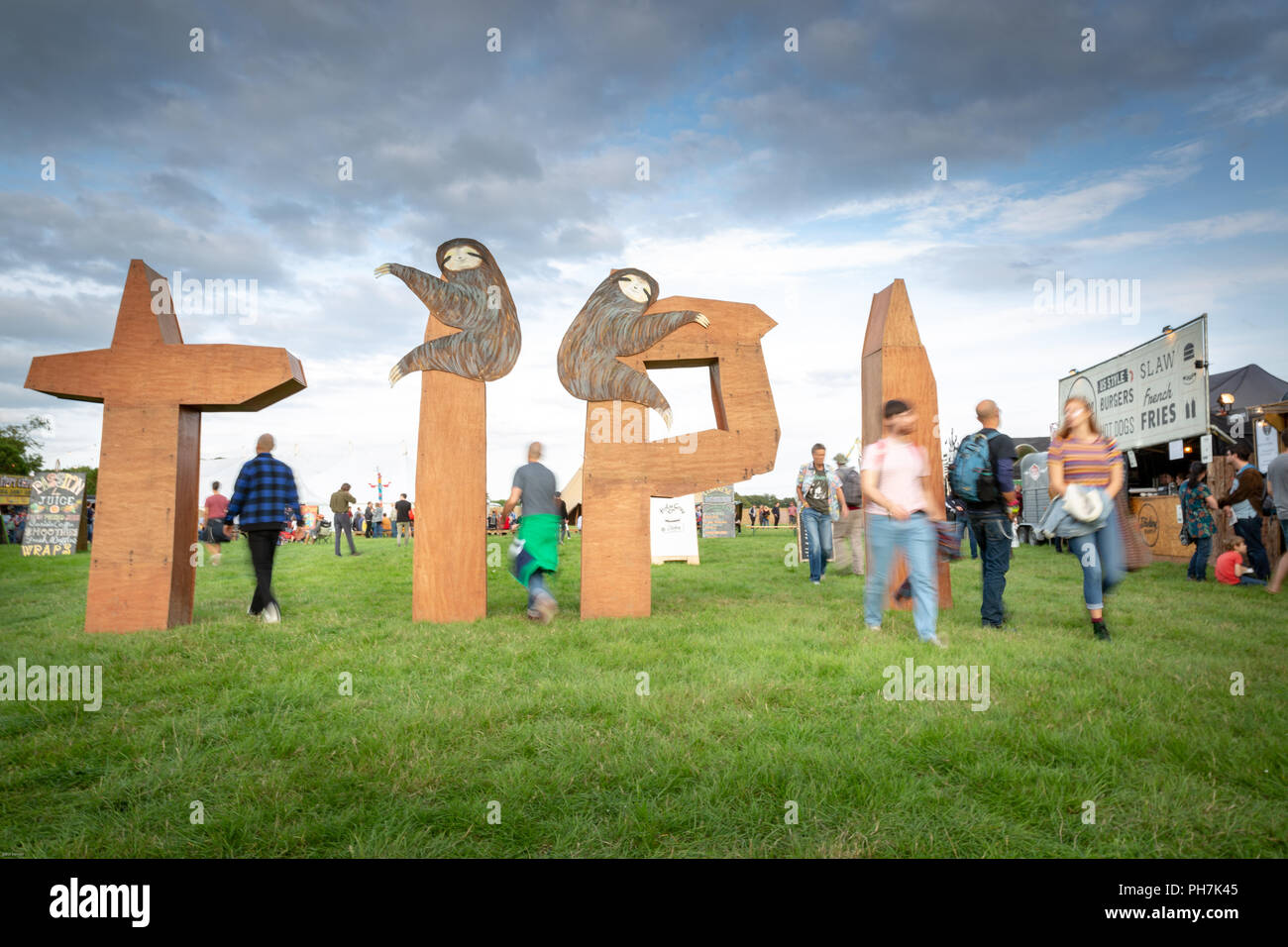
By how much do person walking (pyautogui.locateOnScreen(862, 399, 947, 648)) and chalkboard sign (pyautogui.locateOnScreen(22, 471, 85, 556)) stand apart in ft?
70.7

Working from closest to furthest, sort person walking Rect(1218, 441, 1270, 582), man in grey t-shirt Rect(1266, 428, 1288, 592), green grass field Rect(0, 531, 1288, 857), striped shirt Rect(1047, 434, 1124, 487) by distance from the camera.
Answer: green grass field Rect(0, 531, 1288, 857) < striped shirt Rect(1047, 434, 1124, 487) < man in grey t-shirt Rect(1266, 428, 1288, 592) < person walking Rect(1218, 441, 1270, 582)

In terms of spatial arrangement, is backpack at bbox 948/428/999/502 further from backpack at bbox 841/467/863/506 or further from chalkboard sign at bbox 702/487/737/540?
chalkboard sign at bbox 702/487/737/540

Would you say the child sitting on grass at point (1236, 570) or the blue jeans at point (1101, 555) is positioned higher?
the blue jeans at point (1101, 555)

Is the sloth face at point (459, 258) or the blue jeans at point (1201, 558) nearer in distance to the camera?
the sloth face at point (459, 258)

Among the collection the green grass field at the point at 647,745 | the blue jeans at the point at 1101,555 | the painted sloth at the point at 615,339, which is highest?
the painted sloth at the point at 615,339

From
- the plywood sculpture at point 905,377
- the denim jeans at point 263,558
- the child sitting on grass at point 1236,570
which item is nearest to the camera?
the denim jeans at point 263,558

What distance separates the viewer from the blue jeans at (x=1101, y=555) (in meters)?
6.06

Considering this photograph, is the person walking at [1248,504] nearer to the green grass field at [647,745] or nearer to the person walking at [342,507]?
the green grass field at [647,745]

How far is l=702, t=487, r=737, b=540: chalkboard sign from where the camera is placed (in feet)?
78.0

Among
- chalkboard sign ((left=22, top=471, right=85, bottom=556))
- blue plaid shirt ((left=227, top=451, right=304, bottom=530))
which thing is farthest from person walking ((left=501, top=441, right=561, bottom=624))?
chalkboard sign ((left=22, top=471, right=85, bottom=556))

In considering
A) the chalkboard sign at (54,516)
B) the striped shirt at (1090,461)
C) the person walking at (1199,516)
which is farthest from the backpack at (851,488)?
the chalkboard sign at (54,516)

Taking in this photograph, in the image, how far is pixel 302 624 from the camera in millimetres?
7242

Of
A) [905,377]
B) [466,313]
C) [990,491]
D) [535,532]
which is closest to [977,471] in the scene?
[990,491]

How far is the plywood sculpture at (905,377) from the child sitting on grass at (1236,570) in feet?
17.1
